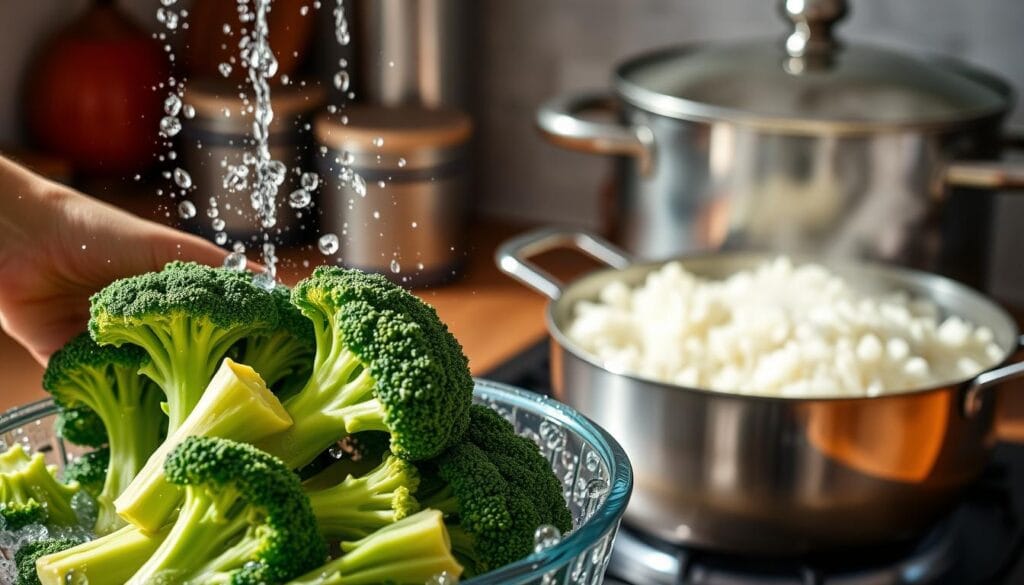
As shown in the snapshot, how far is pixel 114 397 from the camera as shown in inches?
21.5

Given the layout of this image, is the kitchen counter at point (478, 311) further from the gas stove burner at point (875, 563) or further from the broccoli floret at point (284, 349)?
the gas stove burner at point (875, 563)

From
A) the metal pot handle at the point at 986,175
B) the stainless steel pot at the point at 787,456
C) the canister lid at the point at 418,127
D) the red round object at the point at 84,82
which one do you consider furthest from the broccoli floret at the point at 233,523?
the red round object at the point at 84,82

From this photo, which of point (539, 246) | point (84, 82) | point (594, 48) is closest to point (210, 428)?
point (539, 246)

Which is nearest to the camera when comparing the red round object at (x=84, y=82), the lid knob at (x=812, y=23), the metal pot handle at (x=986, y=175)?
the metal pot handle at (x=986, y=175)

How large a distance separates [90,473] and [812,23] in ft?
3.20

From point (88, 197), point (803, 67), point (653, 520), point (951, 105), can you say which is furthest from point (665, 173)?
point (88, 197)

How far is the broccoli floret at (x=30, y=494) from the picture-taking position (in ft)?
1.68

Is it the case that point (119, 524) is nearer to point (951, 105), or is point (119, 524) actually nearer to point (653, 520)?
point (653, 520)

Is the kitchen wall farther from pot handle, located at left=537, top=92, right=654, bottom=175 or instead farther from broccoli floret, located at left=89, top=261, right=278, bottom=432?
broccoli floret, located at left=89, top=261, right=278, bottom=432

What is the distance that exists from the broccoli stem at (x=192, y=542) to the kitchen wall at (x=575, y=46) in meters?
1.30

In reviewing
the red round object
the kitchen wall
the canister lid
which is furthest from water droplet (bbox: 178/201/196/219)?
the kitchen wall

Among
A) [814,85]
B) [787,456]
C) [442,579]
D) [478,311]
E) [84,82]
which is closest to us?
[442,579]

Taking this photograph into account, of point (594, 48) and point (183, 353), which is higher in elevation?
point (183, 353)

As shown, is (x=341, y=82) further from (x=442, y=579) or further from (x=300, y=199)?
(x=442, y=579)
